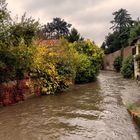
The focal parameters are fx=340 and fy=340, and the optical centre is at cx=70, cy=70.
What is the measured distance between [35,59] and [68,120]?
9.00 meters

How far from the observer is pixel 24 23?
65.7ft

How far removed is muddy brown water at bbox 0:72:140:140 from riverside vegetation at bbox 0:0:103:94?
2451mm

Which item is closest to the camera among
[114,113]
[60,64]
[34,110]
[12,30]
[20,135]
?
[20,135]

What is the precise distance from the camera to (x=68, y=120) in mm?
15203

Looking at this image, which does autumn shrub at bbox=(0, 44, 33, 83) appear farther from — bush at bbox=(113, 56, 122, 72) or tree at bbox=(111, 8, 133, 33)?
tree at bbox=(111, 8, 133, 33)

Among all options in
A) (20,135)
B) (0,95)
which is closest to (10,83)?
(0,95)

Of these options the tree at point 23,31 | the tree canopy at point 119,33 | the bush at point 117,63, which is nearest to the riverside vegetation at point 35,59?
the tree at point 23,31

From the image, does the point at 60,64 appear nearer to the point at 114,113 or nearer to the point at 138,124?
the point at 114,113

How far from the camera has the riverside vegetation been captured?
19109mm

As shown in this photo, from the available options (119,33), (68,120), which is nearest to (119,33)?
(119,33)

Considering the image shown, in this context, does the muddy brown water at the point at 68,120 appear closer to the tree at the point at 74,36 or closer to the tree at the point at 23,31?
the tree at the point at 23,31

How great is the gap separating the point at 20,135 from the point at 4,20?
8.33 meters

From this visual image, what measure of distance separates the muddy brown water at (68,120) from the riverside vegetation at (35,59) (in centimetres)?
245

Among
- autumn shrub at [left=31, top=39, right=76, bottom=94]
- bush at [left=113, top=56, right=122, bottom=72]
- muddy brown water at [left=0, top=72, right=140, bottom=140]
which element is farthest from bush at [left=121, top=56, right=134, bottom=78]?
muddy brown water at [left=0, top=72, right=140, bottom=140]
